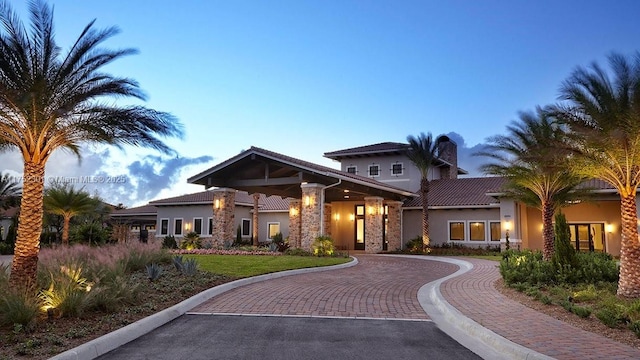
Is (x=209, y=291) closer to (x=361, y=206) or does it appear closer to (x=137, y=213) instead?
(x=361, y=206)

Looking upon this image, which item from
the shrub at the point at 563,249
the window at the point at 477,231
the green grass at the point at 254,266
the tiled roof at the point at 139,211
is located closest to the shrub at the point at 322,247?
the green grass at the point at 254,266

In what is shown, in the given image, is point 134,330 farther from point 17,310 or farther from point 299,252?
point 299,252

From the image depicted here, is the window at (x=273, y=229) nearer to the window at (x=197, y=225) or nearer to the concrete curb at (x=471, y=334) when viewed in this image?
the window at (x=197, y=225)

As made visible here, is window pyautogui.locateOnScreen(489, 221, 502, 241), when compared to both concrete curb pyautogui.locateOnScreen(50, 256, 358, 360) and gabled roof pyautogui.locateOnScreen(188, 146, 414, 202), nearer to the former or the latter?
gabled roof pyautogui.locateOnScreen(188, 146, 414, 202)

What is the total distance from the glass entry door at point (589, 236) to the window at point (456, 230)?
613 centimetres

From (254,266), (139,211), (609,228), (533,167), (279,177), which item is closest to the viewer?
(254,266)

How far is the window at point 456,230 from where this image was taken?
93.9 ft

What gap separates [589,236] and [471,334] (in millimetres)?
22909

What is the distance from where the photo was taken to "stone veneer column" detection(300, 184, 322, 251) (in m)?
22.9

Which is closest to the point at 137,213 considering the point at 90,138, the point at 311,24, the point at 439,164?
the point at 439,164

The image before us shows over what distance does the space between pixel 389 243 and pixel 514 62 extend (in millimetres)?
14823

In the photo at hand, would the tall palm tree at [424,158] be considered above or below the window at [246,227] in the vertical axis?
above

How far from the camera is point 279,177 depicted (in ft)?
88.0

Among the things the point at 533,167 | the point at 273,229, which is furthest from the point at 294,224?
the point at 533,167
